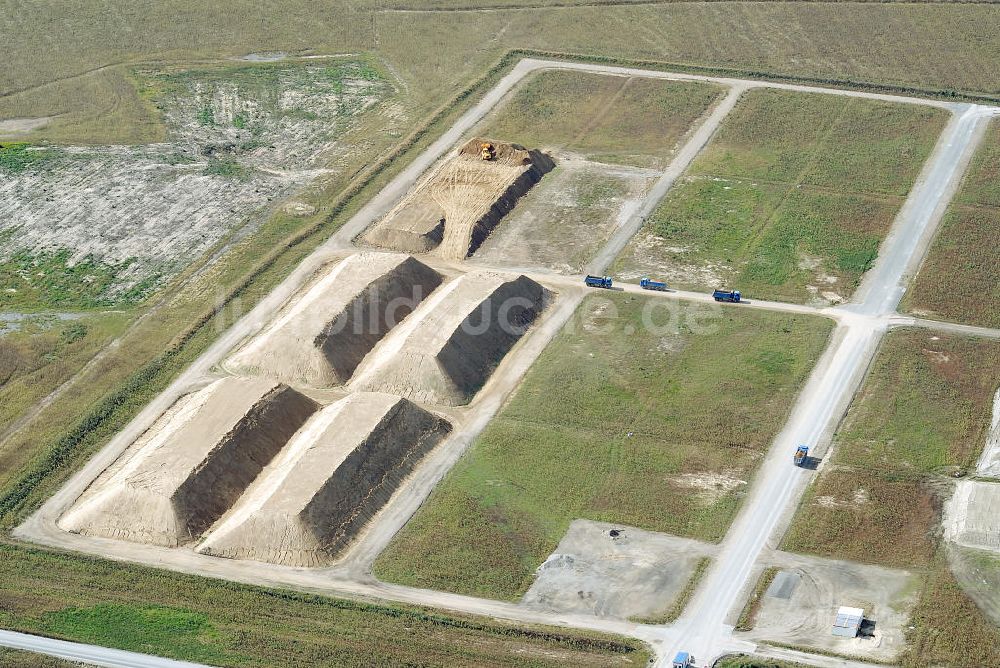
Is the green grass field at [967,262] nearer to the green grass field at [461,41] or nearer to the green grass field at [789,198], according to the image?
the green grass field at [789,198]

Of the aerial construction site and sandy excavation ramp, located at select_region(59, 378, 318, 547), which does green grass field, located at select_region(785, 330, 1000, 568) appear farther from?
sandy excavation ramp, located at select_region(59, 378, 318, 547)

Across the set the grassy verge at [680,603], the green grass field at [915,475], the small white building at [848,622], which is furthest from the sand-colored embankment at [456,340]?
the small white building at [848,622]

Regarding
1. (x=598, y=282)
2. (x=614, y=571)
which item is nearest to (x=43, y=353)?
(x=598, y=282)

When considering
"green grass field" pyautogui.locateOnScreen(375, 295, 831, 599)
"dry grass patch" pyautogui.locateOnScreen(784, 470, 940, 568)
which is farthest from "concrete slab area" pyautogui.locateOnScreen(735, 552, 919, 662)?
"green grass field" pyautogui.locateOnScreen(375, 295, 831, 599)

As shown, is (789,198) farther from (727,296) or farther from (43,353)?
(43,353)

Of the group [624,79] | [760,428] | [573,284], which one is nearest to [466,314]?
[573,284]
